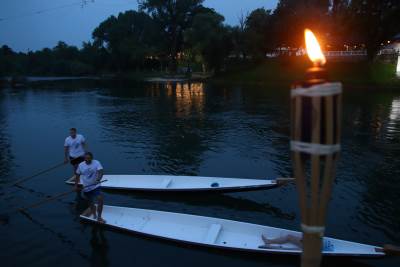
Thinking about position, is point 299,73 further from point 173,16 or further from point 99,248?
point 99,248

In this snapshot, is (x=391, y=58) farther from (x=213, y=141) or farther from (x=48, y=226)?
(x=48, y=226)

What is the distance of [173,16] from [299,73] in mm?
53219

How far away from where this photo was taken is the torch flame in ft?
10.1

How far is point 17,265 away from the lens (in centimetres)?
1098

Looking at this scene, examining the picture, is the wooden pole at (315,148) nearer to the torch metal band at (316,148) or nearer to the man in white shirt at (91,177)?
the torch metal band at (316,148)

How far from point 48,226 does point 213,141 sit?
15297 millimetres

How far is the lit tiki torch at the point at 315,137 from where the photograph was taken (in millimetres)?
2967

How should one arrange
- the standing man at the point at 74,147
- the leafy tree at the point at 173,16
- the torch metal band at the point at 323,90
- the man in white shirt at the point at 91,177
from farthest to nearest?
the leafy tree at the point at 173,16 < the standing man at the point at 74,147 < the man in white shirt at the point at 91,177 < the torch metal band at the point at 323,90

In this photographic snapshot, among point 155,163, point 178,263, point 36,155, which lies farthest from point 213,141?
point 178,263

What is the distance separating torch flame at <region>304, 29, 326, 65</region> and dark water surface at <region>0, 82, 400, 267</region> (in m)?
8.49

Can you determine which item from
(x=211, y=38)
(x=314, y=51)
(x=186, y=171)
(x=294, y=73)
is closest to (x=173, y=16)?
(x=211, y=38)

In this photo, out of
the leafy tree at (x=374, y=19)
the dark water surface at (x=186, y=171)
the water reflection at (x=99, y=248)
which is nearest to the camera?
the water reflection at (x=99, y=248)

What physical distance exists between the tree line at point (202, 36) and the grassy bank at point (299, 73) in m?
2.92

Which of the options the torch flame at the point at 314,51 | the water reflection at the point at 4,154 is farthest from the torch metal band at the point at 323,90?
the water reflection at the point at 4,154
